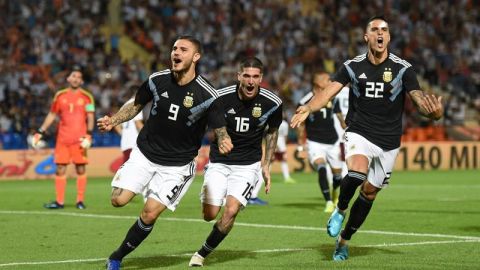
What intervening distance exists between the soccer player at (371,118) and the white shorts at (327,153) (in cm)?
739

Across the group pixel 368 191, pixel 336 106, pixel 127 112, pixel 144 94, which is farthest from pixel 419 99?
pixel 336 106

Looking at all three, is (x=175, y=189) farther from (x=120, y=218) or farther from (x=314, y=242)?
(x=120, y=218)

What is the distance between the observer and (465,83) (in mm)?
40250

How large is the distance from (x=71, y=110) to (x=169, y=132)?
8899mm

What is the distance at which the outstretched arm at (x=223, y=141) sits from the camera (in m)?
10.3

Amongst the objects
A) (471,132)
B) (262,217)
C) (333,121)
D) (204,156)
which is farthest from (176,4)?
(262,217)

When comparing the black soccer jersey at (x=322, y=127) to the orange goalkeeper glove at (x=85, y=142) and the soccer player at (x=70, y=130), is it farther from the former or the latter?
the soccer player at (x=70, y=130)

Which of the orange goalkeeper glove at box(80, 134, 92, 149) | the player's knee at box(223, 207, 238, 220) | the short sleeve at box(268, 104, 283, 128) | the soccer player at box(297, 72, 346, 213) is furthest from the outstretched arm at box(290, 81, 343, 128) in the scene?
the orange goalkeeper glove at box(80, 134, 92, 149)

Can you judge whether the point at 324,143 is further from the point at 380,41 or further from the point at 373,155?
the point at 380,41

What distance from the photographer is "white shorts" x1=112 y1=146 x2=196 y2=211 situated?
10664mm

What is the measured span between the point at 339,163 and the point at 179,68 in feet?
29.0

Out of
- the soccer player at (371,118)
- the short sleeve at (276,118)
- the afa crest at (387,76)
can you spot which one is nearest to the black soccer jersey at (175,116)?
the short sleeve at (276,118)

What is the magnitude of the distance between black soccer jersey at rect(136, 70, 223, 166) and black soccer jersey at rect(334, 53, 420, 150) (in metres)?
1.57

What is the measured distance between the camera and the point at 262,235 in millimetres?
14117
